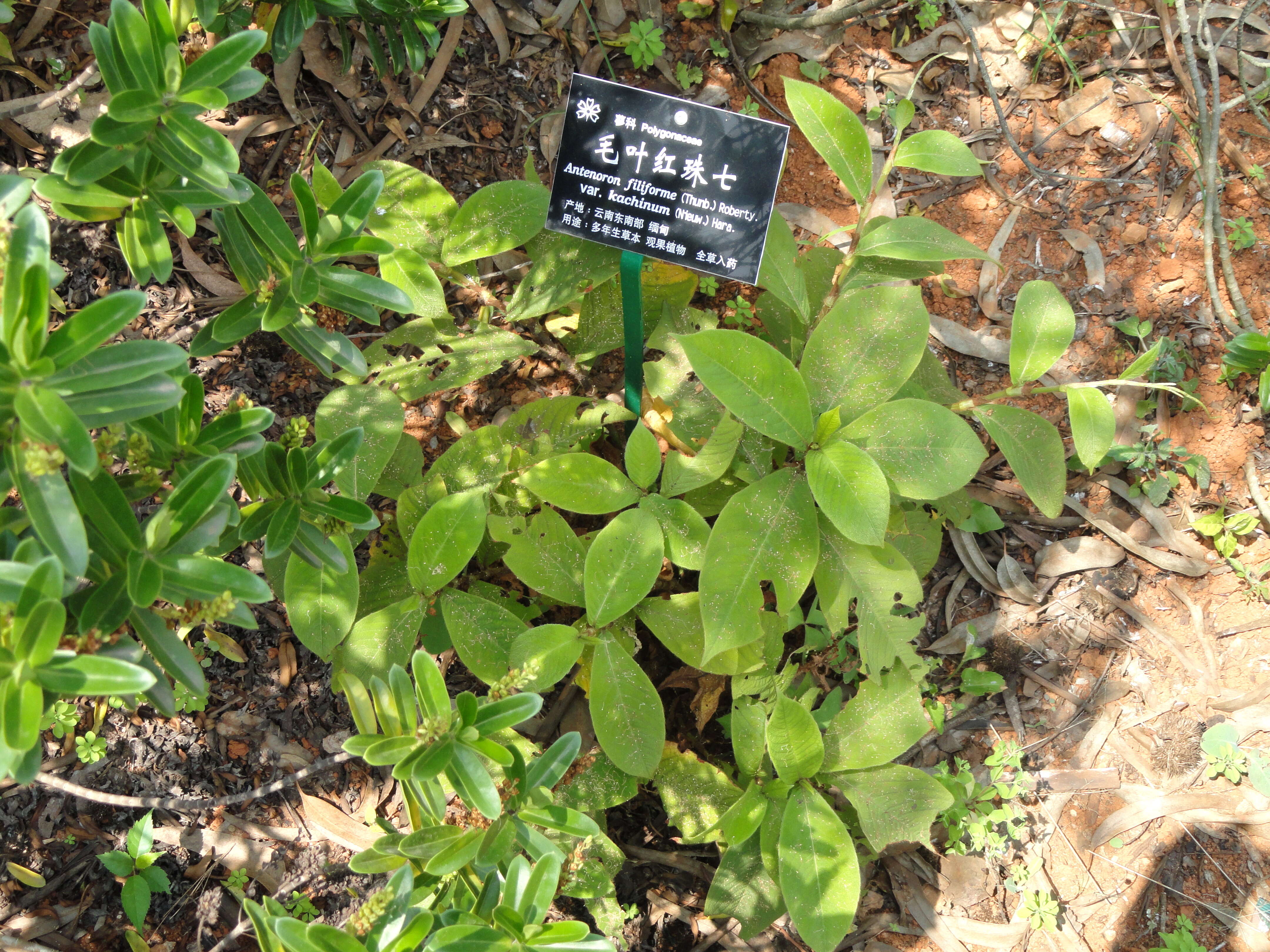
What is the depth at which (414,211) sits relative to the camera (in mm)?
2256

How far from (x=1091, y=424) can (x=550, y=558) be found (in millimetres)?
1368

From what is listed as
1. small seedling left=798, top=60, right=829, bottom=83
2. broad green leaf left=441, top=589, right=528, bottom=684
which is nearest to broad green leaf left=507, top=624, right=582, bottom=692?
broad green leaf left=441, top=589, right=528, bottom=684

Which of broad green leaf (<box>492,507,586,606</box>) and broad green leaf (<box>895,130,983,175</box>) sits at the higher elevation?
broad green leaf (<box>895,130,983,175</box>)

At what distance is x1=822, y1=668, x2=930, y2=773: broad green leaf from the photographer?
2.10 meters

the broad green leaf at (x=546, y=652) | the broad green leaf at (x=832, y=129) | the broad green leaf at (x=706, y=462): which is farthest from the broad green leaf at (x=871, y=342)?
the broad green leaf at (x=546, y=652)

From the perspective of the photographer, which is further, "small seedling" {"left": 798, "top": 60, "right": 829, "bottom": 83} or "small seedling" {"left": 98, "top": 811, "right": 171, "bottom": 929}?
"small seedling" {"left": 798, "top": 60, "right": 829, "bottom": 83}

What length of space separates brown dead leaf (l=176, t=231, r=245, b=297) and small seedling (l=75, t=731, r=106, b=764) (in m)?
1.37

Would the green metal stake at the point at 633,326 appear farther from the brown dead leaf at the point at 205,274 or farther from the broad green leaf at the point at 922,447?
the brown dead leaf at the point at 205,274

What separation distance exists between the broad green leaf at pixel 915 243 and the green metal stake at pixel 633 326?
1.97 ft

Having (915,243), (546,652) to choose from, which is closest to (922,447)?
(915,243)

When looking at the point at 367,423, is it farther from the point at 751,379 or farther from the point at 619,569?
the point at 751,379

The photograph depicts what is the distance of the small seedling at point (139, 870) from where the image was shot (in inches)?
86.4

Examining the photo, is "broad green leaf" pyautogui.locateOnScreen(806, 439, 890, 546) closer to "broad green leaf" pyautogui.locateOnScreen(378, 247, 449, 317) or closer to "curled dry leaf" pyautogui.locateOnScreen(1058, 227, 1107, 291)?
"broad green leaf" pyautogui.locateOnScreen(378, 247, 449, 317)

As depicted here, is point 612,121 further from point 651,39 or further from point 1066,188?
point 1066,188
